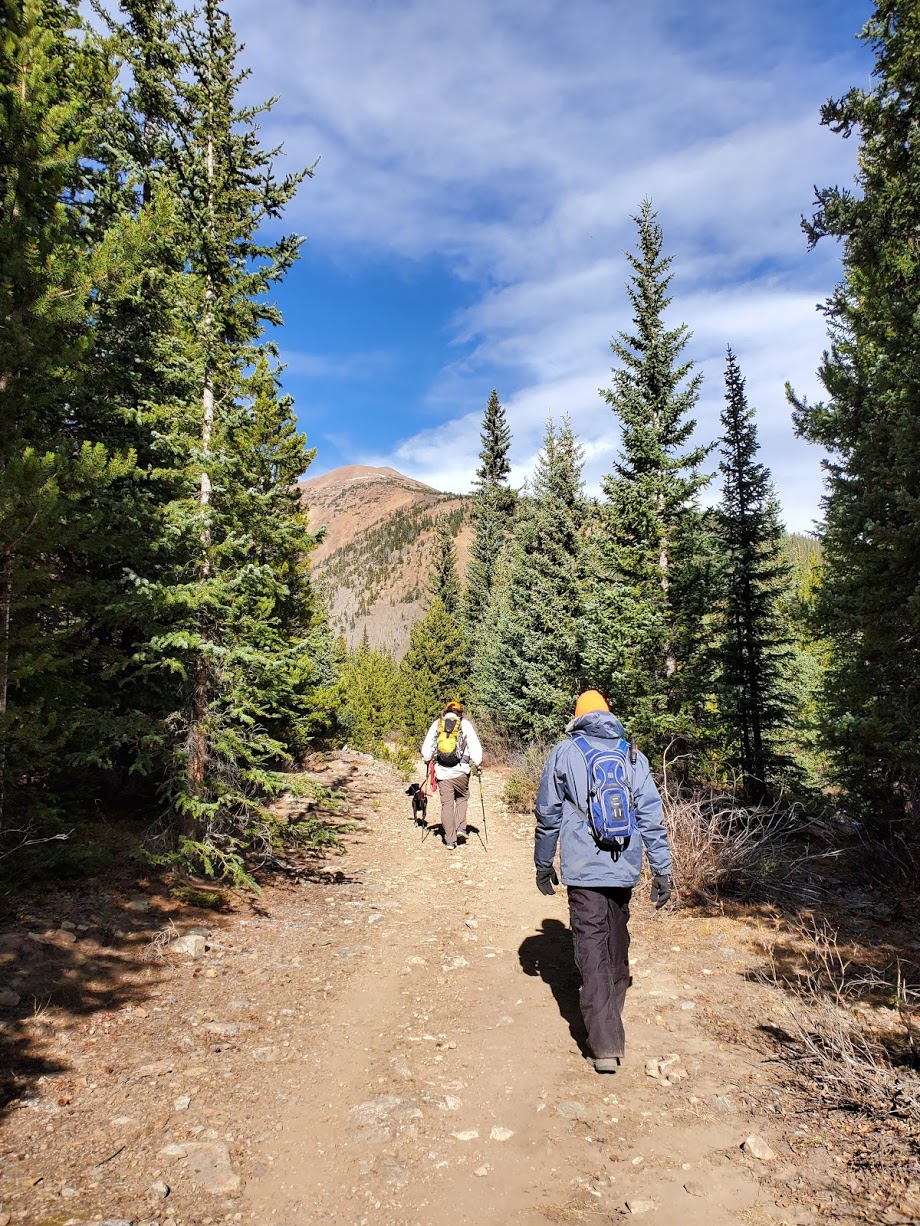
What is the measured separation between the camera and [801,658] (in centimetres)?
1672

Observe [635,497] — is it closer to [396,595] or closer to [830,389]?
[830,389]

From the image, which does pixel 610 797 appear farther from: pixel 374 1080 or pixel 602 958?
pixel 374 1080

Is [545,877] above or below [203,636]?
below

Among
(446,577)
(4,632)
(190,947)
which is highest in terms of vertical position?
(446,577)

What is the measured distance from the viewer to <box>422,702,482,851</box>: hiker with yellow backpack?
10.9 m

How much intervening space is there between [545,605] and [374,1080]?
1682cm

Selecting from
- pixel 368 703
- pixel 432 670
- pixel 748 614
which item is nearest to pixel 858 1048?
pixel 748 614

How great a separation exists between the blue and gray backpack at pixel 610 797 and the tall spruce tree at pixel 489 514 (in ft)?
97.0

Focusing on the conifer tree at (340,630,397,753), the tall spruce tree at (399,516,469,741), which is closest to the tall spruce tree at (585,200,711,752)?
the conifer tree at (340,630,397,753)

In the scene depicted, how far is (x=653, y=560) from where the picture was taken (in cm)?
1348

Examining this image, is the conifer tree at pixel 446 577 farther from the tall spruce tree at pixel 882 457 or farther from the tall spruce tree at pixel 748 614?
the tall spruce tree at pixel 882 457

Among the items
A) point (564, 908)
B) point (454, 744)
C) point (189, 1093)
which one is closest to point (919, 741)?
point (564, 908)

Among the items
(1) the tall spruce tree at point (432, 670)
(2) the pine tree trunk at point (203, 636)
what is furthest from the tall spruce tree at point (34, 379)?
(1) the tall spruce tree at point (432, 670)

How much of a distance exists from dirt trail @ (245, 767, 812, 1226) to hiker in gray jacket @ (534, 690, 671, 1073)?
373mm
